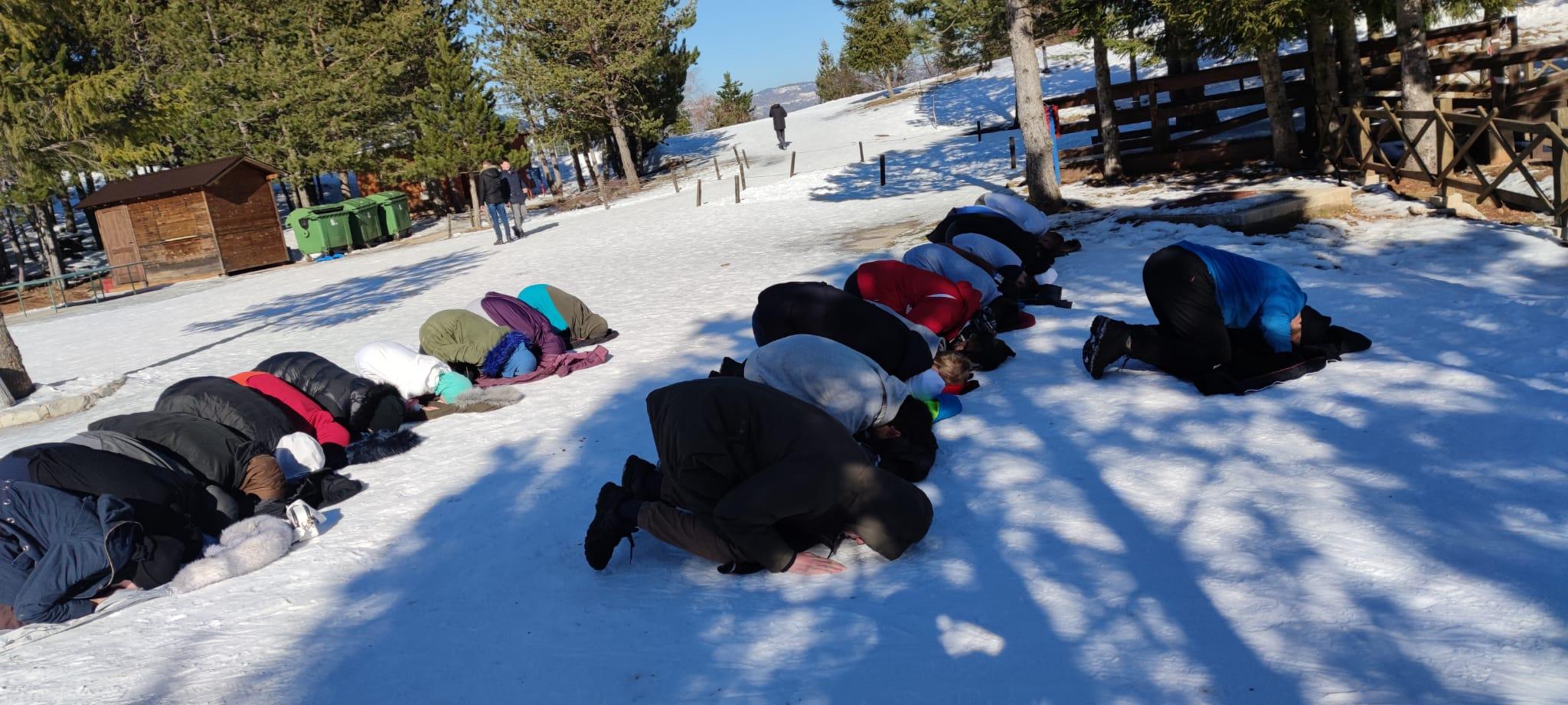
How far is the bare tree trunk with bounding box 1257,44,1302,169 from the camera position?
13359mm

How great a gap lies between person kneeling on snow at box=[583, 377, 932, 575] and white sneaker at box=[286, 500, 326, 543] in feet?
7.92

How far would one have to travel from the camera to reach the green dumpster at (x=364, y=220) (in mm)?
26234

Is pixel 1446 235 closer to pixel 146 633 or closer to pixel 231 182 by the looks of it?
pixel 146 633

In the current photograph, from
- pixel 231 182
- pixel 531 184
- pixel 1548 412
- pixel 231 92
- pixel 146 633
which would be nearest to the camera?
pixel 146 633

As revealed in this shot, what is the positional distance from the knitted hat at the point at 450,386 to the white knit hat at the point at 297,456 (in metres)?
1.56

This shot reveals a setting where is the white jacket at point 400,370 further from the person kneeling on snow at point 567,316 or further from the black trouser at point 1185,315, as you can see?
the black trouser at point 1185,315

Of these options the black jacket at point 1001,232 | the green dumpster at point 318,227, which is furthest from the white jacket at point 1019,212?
the green dumpster at point 318,227

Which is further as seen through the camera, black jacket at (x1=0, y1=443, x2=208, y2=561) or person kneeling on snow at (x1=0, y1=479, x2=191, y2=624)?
black jacket at (x1=0, y1=443, x2=208, y2=561)

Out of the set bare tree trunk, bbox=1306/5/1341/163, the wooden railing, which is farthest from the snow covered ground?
bare tree trunk, bbox=1306/5/1341/163

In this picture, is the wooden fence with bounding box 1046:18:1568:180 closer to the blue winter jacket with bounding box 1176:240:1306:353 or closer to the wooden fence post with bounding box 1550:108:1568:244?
the wooden fence post with bounding box 1550:108:1568:244

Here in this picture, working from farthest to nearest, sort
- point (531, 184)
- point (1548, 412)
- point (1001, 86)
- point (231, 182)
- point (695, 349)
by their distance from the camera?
point (1001, 86)
point (531, 184)
point (231, 182)
point (695, 349)
point (1548, 412)

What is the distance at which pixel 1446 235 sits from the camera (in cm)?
925

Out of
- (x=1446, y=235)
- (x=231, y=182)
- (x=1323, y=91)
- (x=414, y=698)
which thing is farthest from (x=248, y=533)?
(x=231, y=182)

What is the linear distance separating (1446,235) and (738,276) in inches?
291
